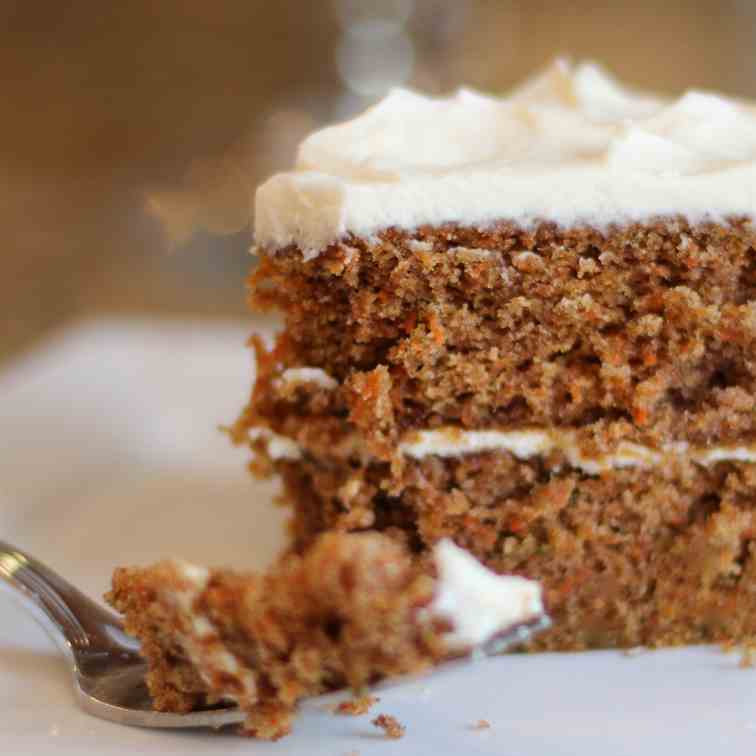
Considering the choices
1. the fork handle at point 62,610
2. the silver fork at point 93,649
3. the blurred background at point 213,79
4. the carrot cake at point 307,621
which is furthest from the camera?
the blurred background at point 213,79

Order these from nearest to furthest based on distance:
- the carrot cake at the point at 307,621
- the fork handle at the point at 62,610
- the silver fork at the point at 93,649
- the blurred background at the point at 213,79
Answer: the carrot cake at the point at 307,621 < the silver fork at the point at 93,649 < the fork handle at the point at 62,610 < the blurred background at the point at 213,79

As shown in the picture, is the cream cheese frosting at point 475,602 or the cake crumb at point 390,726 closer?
the cream cheese frosting at point 475,602

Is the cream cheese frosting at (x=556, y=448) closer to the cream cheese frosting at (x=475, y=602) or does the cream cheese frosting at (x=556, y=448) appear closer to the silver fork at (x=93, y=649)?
the cream cheese frosting at (x=475, y=602)

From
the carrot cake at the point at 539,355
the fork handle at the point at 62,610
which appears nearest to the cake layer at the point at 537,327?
the carrot cake at the point at 539,355

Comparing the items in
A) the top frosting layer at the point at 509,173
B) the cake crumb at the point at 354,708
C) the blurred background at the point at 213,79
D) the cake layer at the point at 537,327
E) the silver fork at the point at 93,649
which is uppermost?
the blurred background at the point at 213,79

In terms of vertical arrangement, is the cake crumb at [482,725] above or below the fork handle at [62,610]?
below
